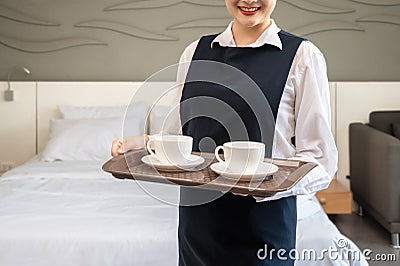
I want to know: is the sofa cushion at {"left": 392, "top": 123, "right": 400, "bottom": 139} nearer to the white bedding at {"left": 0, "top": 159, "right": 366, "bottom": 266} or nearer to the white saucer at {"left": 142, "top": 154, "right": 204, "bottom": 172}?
the white bedding at {"left": 0, "top": 159, "right": 366, "bottom": 266}

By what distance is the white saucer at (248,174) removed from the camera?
3.43 ft

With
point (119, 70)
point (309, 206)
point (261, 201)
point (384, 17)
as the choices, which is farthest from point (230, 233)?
point (384, 17)

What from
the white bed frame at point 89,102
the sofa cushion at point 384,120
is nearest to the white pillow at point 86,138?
the white bed frame at point 89,102

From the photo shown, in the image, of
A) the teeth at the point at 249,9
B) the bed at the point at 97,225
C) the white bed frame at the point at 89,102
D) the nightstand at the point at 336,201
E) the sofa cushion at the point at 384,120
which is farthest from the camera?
the white bed frame at the point at 89,102

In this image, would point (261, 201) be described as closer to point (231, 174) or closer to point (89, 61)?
point (231, 174)

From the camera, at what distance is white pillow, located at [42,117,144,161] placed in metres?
3.61

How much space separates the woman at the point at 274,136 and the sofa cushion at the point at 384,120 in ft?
9.27

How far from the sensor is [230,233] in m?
1.25

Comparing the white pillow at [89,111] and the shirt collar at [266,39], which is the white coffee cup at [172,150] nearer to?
the shirt collar at [266,39]

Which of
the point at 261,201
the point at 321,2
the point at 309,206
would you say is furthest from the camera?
the point at 321,2

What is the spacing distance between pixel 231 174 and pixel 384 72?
3.40m

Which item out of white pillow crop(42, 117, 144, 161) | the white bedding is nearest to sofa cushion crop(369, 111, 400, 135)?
the white bedding

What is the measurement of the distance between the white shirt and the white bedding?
0.65 m

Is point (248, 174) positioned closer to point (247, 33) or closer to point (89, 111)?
point (247, 33)
